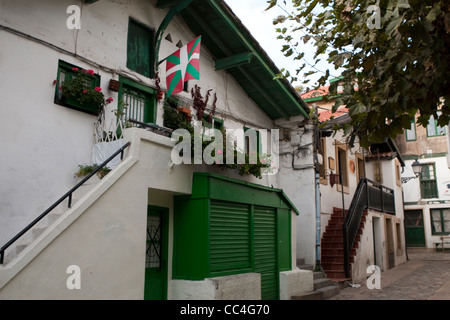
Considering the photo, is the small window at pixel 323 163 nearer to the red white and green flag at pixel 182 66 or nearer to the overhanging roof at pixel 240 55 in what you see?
the overhanging roof at pixel 240 55

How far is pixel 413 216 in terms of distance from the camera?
85.5 feet

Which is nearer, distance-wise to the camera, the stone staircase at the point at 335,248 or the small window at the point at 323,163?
the stone staircase at the point at 335,248

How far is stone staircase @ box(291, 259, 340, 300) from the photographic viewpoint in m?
10.3

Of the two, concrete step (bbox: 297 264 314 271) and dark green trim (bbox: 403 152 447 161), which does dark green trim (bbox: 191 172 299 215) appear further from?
dark green trim (bbox: 403 152 447 161)

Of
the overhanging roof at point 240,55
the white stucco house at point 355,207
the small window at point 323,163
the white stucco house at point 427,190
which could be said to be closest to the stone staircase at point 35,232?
the overhanging roof at point 240,55

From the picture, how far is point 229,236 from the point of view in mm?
8375

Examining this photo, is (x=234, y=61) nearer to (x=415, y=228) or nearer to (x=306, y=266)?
(x=306, y=266)

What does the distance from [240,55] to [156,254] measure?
5.40m

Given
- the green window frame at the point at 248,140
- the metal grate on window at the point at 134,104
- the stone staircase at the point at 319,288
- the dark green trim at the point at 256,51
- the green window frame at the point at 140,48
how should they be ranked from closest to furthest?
the metal grate on window at the point at 134,104 → the green window frame at the point at 140,48 → the dark green trim at the point at 256,51 → the stone staircase at the point at 319,288 → the green window frame at the point at 248,140

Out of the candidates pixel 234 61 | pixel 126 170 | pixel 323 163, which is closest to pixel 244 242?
pixel 126 170

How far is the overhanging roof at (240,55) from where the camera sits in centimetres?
981

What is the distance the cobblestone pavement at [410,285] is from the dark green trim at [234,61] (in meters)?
6.45

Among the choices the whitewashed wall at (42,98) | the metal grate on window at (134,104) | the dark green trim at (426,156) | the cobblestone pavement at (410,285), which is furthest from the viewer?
the dark green trim at (426,156)
